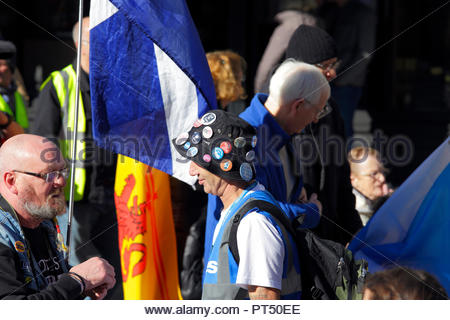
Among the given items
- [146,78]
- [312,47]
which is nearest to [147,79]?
[146,78]

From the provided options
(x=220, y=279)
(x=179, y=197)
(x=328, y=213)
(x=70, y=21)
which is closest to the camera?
(x=220, y=279)

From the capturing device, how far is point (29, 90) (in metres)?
9.28

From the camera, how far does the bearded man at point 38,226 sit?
2.84 m

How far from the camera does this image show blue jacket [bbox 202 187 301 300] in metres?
2.91

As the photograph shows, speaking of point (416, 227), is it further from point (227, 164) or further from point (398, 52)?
A: point (398, 52)

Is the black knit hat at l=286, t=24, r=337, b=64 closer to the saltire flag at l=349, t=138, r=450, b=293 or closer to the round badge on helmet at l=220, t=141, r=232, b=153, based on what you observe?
the saltire flag at l=349, t=138, r=450, b=293

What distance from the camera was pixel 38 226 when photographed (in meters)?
3.17

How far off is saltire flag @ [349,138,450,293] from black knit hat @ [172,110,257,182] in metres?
1.07

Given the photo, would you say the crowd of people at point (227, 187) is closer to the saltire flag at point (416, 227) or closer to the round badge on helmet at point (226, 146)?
the round badge on helmet at point (226, 146)

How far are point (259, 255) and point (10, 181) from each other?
1.11 m

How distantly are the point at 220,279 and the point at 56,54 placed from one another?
22.6 feet

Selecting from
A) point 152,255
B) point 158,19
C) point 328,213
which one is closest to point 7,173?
point 158,19

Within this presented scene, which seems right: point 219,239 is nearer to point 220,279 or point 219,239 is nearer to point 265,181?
point 220,279

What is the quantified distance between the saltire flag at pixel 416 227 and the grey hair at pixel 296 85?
2.55 feet
